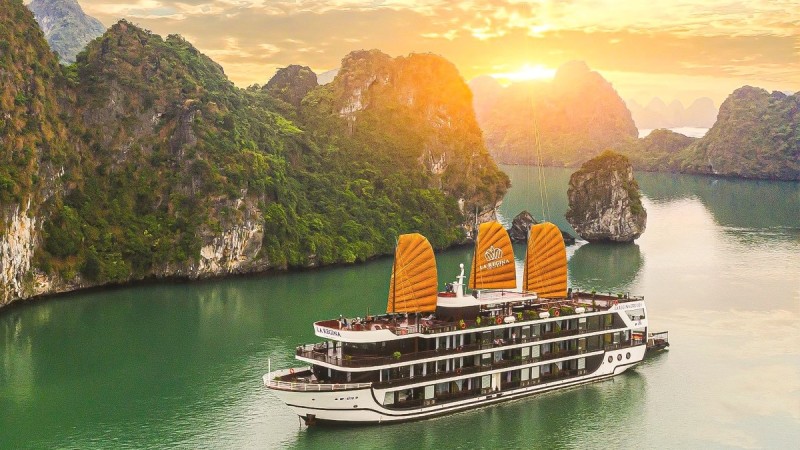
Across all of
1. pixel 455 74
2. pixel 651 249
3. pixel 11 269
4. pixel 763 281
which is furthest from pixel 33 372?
pixel 455 74

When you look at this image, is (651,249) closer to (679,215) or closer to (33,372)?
(679,215)

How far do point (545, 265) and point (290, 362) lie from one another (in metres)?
11.1

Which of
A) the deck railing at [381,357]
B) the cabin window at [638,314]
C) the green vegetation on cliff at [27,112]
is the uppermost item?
the green vegetation on cliff at [27,112]

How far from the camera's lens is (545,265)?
116ft

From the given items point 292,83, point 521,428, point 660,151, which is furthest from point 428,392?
point 660,151

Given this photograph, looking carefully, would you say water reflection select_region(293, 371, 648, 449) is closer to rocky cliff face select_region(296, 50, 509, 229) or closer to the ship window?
the ship window

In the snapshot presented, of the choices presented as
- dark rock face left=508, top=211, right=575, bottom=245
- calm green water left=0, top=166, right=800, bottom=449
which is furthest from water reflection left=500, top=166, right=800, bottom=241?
calm green water left=0, top=166, right=800, bottom=449

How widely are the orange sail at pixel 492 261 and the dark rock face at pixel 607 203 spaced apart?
45.1 m

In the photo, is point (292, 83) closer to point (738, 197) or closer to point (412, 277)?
point (738, 197)

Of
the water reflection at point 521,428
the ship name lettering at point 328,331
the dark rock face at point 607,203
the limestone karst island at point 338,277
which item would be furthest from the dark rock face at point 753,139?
the ship name lettering at point 328,331

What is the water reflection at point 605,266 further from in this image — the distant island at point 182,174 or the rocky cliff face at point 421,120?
the rocky cliff face at point 421,120

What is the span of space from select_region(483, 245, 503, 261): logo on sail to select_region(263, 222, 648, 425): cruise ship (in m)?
0.04

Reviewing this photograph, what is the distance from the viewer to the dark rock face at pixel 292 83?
92250 mm

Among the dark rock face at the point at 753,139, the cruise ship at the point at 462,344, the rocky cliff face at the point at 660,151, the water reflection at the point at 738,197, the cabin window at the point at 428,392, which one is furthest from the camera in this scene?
the rocky cliff face at the point at 660,151
